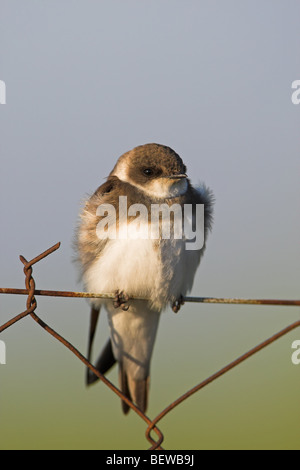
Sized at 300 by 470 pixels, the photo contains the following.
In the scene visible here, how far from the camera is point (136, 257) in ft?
8.14

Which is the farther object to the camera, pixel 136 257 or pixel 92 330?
pixel 92 330

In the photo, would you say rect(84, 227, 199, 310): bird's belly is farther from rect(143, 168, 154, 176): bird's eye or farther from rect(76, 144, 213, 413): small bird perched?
rect(143, 168, 154, 176): bird's eye

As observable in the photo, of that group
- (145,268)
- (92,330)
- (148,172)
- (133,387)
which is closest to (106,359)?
(133,387)

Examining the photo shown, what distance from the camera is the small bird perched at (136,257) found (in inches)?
98.9

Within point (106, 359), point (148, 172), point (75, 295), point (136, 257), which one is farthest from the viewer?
point (106, 359)

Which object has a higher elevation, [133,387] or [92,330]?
[92,330]

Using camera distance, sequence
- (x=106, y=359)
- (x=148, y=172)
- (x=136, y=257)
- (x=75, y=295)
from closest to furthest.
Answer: (x=75, y=295) < (x=136, y=257) < (x=148, y=172) < (x=106, y=359)

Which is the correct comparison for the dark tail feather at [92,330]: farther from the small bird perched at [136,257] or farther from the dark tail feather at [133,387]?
the dark tail feather at [133,387]

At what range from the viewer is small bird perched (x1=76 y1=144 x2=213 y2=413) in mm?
2512

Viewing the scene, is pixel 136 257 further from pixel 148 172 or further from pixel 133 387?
pixel 133 387

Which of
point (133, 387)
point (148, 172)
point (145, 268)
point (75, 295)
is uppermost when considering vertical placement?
point (148, 172)

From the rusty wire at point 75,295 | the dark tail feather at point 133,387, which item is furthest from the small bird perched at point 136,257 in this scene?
the rusty wire at point 75,295

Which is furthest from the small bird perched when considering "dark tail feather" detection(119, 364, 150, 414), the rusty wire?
the rusty wire

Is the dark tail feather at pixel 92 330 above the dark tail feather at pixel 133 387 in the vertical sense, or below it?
above
